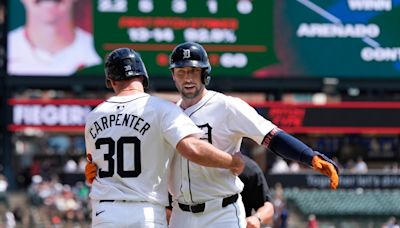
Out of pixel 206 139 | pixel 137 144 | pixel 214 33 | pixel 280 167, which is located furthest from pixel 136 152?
pixel 280 167

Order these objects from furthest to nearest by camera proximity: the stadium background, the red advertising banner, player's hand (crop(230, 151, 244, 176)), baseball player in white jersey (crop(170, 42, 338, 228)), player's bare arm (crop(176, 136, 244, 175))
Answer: the red advertising banner, the stadium background, baseball player in white jersey (crop(170, 42, 338, 228)), player's hand (crop(230, 151, 244, 176)), player's bare arm (crop(176, 136, 244, 175))

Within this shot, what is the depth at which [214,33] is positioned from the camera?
18.6 meters

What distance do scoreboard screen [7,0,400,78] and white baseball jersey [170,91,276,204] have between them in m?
13.9

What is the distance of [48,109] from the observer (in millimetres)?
18906

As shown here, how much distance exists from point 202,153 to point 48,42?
1461 cm

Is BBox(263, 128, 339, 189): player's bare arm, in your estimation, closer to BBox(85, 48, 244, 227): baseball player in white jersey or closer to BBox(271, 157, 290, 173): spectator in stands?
BBox(85, 48, 244, 227): baseball player in white jersey

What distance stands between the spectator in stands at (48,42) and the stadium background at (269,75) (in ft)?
0.52

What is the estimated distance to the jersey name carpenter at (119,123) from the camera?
4.29 meters

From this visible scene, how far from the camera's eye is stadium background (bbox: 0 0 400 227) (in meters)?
18.5

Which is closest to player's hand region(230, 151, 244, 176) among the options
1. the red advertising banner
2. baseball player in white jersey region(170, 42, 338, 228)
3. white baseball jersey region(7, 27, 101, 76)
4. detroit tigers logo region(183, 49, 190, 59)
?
baseball player in white jersey region(170, 42, 338, 228)

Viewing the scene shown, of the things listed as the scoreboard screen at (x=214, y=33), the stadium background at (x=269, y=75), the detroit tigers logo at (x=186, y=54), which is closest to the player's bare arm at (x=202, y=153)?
the detroit tigers logo at (x=186, y=54)

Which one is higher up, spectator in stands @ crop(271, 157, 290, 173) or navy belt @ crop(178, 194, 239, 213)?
navy belt @ crop(178, 194, 239, 213)

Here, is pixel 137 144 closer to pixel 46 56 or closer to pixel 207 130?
pixel 207 130

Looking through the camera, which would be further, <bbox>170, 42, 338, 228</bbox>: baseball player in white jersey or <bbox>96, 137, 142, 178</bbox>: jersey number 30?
<bbox>170, 42, 338, 228</bbox>: baseball player in white jersey
